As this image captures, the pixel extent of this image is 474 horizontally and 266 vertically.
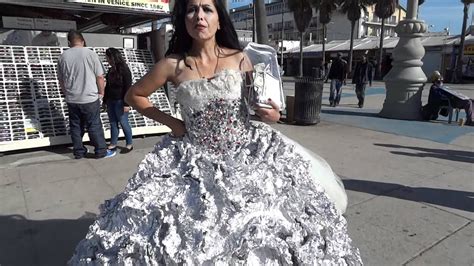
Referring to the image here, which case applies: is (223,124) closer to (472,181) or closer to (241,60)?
→ (241,60)

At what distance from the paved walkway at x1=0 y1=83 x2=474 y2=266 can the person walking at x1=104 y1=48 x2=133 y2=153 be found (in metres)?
Answer: 0.47

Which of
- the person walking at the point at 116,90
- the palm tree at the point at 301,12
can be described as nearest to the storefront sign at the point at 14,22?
the person walking at the point at 116,90

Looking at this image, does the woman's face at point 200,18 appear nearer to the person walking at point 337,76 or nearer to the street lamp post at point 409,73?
the street lamp post at point 409,73

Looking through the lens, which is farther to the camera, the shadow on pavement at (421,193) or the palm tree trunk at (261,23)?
the palm tree trunk at (261,23)

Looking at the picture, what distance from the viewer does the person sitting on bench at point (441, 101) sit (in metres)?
8.37

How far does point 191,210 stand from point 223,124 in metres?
0.50

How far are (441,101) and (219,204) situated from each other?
28.4 feet

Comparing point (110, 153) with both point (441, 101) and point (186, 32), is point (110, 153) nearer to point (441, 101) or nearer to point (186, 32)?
point (186, 32)

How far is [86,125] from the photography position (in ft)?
18.2

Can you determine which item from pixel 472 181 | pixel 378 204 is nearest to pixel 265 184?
pixel 378 204

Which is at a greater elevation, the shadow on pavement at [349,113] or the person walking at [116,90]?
the person walking at [116,90]

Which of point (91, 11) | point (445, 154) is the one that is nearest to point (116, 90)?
point (91, 11)

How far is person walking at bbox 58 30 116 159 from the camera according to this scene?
203 inches

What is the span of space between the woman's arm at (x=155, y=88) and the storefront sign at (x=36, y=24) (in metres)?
5.92
